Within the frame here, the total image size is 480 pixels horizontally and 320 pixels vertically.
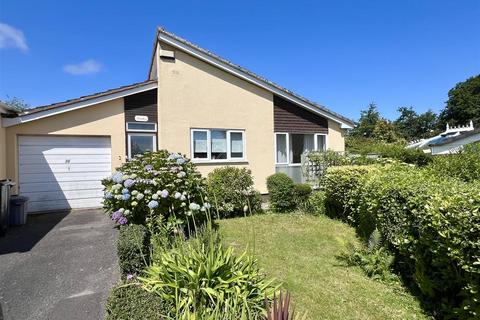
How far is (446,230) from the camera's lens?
3.14m

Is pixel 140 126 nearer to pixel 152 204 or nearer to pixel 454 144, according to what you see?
pixel 152 204

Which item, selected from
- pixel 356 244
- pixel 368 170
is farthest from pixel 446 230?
pixel 368 170

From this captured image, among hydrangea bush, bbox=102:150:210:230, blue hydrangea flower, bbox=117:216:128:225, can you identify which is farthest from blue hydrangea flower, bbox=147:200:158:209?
blue hydrangea flower, bbox=117:216:128:225

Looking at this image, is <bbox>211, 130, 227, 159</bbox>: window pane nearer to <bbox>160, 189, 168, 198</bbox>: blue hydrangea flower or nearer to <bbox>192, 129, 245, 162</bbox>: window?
<bbox>192, 129, 245, 162</bbox>: window

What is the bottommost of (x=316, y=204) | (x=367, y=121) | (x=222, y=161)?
(x=316, y=204)

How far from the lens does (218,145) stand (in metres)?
11.1

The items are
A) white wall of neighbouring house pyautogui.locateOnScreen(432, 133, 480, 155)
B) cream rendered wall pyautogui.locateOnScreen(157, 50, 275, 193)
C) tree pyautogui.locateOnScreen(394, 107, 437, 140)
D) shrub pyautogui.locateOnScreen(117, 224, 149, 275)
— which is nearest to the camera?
shrub pyautogui.locateOnScreen(117, 224, 149, 275)

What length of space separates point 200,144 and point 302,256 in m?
6.39

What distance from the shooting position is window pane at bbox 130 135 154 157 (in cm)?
995

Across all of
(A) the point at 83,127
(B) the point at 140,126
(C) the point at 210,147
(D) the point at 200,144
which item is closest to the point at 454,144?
(C) the point at 210,147

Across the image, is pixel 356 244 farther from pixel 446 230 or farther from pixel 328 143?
pixel 328 143

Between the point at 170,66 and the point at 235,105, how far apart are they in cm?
291

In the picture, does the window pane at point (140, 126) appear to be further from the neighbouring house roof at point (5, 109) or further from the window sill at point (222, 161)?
the neighbouring house roof at point (5, 109)

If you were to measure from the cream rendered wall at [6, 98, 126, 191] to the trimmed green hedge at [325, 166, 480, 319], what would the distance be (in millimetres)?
8062
